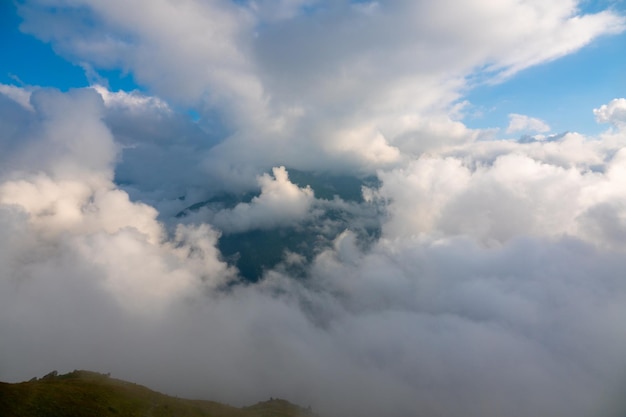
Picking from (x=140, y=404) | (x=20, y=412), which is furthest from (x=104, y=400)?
(x=20, y=412)

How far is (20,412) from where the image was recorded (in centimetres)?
12144

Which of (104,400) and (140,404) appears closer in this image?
(104,400)

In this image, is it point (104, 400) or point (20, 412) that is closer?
point (20, 412)

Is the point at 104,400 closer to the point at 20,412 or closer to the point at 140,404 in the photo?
the point at 140,404

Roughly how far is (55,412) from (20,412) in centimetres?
1353

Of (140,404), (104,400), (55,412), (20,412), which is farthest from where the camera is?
(140,404)

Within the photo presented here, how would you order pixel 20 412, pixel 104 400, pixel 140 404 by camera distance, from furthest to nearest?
1. pixel 140 404
2. pixel 104 400
3. pixel 20 412

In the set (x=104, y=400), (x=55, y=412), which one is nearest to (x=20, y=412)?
(x=55, y=412)

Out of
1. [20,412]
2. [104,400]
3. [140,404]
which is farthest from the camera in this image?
[140,404]

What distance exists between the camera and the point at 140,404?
636 ft

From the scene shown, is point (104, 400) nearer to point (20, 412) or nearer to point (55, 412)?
point (55, 412)

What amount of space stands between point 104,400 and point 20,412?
5112 cm

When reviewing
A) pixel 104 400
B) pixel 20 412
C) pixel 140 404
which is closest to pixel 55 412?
pixel 20 412

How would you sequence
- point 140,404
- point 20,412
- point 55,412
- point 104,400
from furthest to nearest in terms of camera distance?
point 140,404
point 104,400
point 55,412
point 20,412
